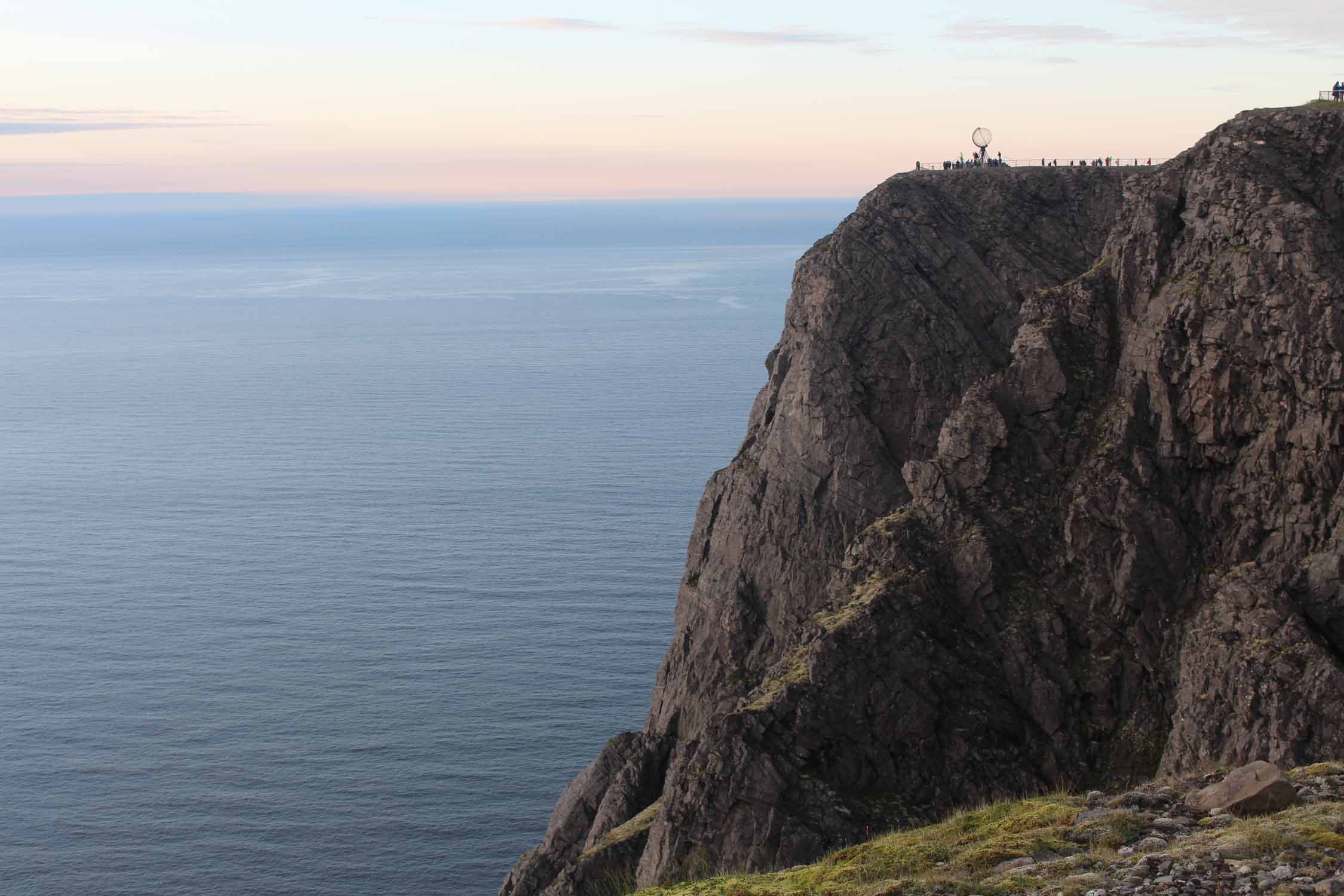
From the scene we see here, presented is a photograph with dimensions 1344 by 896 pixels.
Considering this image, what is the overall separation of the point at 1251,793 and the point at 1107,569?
2150 centimetres

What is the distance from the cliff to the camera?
4759 centimetres

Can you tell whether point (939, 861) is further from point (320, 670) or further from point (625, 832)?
point (320, 670)

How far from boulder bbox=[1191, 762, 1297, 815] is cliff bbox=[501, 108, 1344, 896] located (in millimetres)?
12072

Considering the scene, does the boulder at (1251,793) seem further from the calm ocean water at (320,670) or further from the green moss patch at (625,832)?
the calm ocean water at (320,670)

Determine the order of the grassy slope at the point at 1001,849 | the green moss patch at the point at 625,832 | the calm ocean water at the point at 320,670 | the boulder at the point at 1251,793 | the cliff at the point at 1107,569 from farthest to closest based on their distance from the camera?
the calm ocean water at the point at 320,670 < the green moss patch at the point at 625,832 < the cliff at the point at 1107,569 < the boulder at the point at 1251,793 < the grassy slope at the point at 1001,849

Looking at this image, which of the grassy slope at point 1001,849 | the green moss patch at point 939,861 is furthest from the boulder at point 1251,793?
the green moss patch at point 939,861

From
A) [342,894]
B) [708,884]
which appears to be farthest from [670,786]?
[342,894]

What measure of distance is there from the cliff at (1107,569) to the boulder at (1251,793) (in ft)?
39.6

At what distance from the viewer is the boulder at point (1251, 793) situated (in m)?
31.0

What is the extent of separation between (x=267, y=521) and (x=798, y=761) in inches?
5145

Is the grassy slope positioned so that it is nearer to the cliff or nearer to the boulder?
the boulder

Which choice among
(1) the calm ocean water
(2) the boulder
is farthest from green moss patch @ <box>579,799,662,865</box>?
(1) the calm ocean water

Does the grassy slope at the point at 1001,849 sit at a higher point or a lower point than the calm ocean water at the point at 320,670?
higher

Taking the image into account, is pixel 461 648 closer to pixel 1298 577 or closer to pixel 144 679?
pixel 144 679
